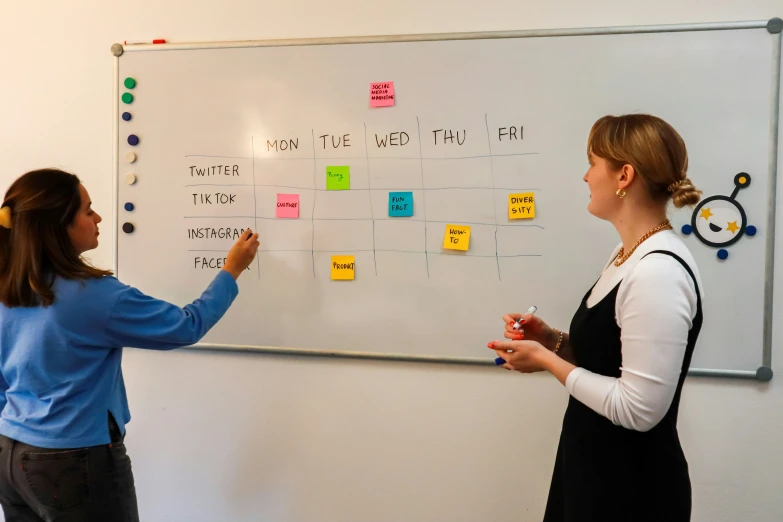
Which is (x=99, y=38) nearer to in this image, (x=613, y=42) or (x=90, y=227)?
(x=90, y=227)

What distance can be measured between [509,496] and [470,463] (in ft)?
0.53

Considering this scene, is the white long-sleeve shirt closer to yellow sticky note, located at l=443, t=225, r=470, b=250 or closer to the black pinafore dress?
the black pinafore dress

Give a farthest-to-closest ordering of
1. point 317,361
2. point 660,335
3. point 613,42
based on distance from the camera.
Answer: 1. point 317,361
2. point 613,42
3. point 660,335

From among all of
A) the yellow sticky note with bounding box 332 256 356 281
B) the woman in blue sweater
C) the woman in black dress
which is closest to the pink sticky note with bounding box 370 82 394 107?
the yellow sticky note with bounding box 332 256 356 281

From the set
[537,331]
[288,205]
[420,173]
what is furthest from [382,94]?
[537,331]

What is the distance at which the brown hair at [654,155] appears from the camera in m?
1.02

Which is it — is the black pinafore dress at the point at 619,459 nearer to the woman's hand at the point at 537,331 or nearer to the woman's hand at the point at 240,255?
the woman's hand at the point at 537,331

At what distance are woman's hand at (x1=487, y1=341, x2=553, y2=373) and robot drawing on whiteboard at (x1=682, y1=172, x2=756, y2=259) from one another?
76 cm

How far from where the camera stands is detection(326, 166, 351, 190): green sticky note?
175 cm

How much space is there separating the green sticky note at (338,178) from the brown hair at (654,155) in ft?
2.90

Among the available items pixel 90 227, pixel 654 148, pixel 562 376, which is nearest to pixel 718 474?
pixel 562 376

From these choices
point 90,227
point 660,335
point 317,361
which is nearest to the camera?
point 660,335

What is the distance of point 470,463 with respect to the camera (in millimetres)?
1737

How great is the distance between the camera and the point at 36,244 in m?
1.20
